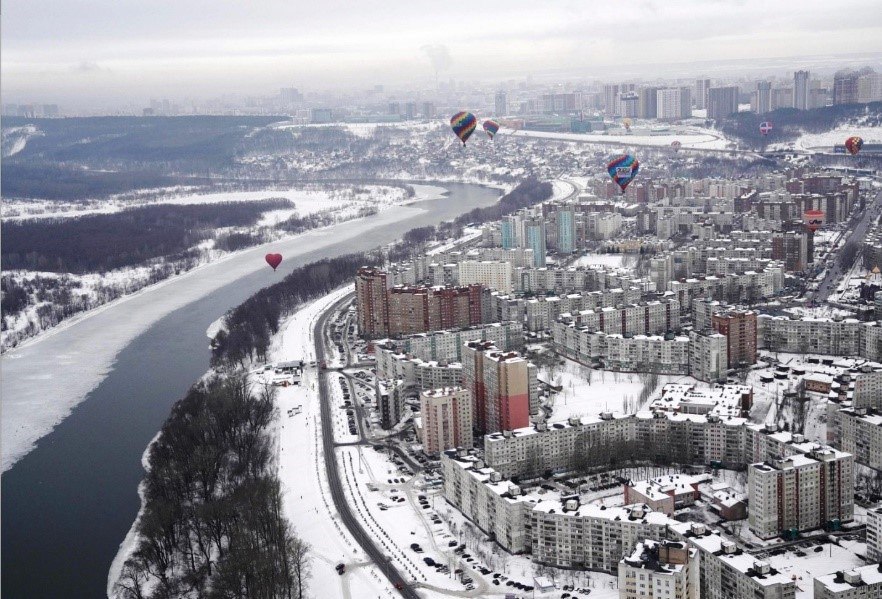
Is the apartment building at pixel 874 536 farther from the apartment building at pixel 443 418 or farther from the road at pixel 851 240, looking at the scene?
the road at pixel 851 240

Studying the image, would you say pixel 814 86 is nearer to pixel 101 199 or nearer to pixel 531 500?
pixel 101 199

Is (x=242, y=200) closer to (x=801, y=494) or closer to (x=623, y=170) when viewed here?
(x=623, y=170)

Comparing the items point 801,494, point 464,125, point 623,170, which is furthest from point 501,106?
point 801,494

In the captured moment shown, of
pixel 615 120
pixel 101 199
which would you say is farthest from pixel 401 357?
pixel 615 120

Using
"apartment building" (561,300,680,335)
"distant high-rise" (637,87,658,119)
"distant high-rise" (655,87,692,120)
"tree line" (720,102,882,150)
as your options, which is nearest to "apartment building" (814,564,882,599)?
"apartment building" (561,300,680,335)

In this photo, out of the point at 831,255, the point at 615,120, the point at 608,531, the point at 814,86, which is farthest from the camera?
the point at 615,120

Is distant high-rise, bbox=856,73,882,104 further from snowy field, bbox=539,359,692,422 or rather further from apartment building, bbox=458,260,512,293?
snowy field, bbox=539,359,692,422

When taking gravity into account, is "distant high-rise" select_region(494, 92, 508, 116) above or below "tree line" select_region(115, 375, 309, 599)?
A: above
